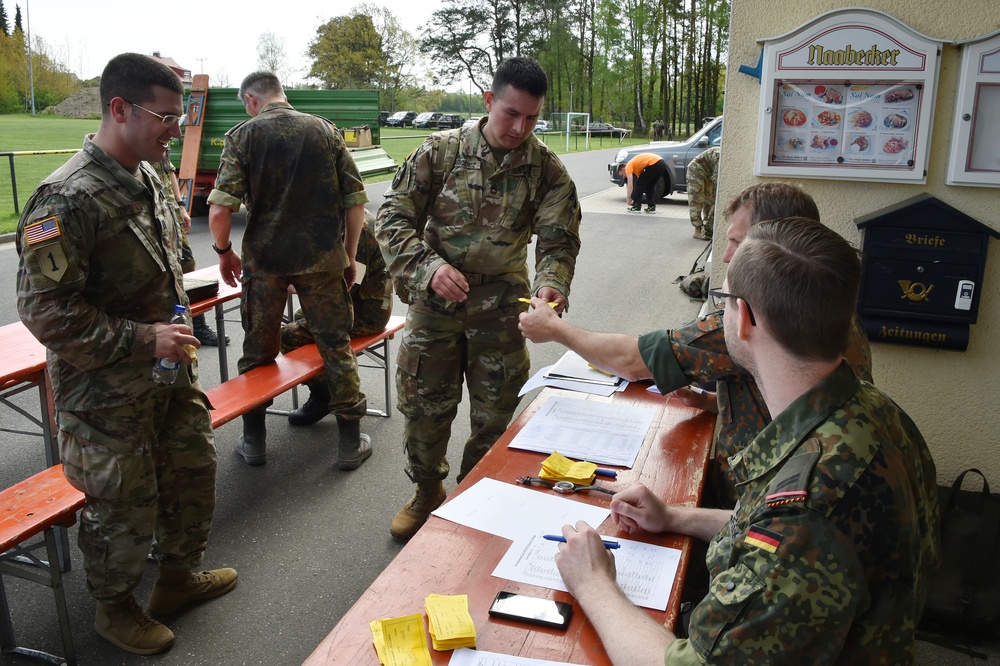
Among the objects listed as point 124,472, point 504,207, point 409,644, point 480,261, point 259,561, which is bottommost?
point 259,561

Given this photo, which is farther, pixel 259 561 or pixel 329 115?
pixel 329 115

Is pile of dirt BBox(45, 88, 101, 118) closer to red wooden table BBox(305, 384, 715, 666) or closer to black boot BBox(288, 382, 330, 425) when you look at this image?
black boot BBox(288, 382, 330, 425)

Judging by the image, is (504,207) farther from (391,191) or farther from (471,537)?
(471,537)

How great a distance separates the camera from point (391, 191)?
3.28 meters

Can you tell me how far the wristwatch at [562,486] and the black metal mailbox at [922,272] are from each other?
1823 mm

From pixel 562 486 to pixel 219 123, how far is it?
11.3 meters

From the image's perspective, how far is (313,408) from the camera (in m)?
4.88

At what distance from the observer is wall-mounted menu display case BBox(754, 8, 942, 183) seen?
9.95ft

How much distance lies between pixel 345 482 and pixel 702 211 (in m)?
7.81

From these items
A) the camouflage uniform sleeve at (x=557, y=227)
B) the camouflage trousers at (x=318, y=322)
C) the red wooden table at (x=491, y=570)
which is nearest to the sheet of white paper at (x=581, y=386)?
the red wooden table at (x=491, y=570)

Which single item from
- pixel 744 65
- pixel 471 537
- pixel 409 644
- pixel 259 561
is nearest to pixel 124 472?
pixel 259 561

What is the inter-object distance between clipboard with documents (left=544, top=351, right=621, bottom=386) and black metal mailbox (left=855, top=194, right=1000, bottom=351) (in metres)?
1.20

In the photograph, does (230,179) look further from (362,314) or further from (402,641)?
(402,641)

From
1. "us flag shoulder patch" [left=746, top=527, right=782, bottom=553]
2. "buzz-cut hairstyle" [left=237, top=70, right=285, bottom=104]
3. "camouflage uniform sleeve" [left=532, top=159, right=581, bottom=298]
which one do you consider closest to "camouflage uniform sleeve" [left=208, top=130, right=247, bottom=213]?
A: "buzz-cut hairstyle" [left=237, top=70, right=285, bottom=104]
